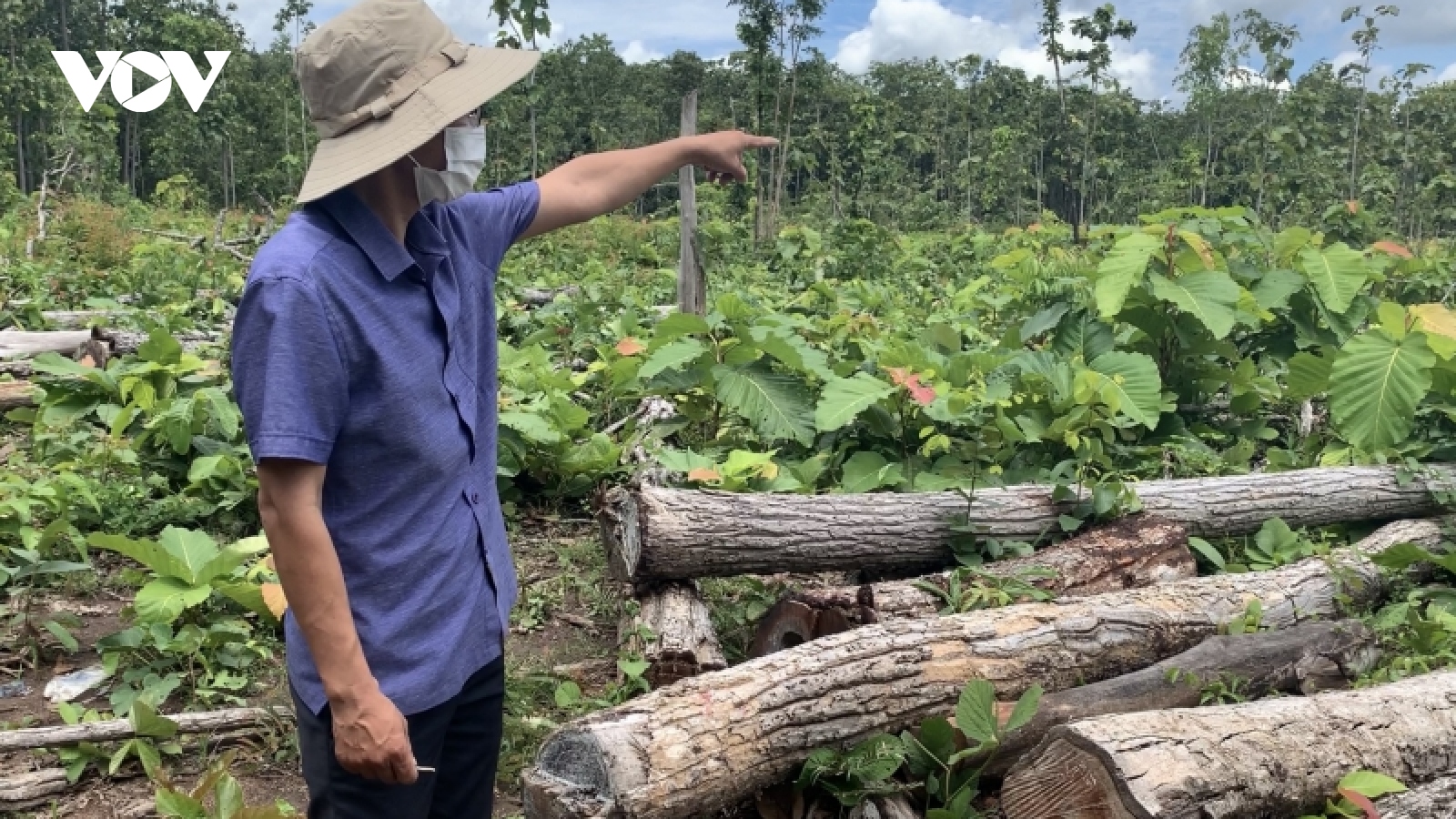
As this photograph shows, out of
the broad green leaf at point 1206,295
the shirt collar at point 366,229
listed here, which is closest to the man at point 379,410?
the shirt collar at point 366,229

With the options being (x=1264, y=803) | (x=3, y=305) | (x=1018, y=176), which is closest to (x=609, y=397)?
(x=1264, y=803)

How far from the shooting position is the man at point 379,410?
1.38 m

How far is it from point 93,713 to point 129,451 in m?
2.08

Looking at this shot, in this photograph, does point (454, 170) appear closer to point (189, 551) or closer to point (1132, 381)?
point (189, 551)

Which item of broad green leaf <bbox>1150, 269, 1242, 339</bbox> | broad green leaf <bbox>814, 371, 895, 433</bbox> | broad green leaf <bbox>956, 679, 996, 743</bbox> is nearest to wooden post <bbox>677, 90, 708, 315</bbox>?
broad green leaf <bbox>814, 371, 895, 433</bbox>

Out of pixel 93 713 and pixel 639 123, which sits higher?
pixel 639 123

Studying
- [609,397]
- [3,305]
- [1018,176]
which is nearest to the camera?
[609,397]

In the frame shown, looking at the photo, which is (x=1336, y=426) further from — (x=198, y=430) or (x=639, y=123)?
(x=639, y=123)

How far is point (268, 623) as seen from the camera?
356cm

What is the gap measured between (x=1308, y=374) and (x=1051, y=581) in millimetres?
2024

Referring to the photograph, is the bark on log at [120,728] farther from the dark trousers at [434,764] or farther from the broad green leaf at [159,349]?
the broad green leaf at [159,349]

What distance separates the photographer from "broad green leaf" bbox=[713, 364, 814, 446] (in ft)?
15.2

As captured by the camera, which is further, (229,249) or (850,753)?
(229,249)

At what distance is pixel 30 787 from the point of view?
2.68 meters
